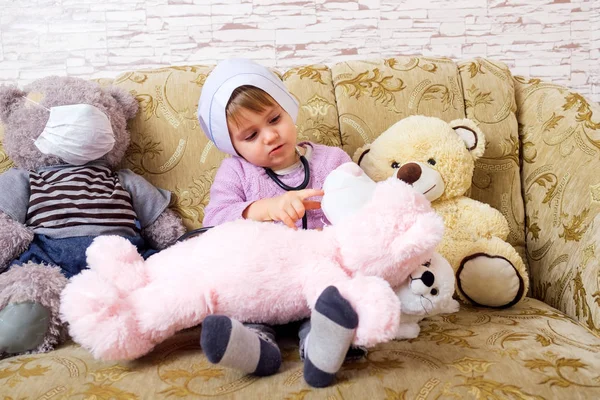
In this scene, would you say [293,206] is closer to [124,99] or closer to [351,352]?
[351,352]

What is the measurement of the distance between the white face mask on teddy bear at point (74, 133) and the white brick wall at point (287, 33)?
51 centimetres

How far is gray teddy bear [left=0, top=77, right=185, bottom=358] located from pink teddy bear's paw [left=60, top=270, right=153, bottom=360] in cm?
28

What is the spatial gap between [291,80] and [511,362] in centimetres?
92

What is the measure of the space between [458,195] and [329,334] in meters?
0.67

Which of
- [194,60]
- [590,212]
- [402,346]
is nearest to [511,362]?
[402,346]

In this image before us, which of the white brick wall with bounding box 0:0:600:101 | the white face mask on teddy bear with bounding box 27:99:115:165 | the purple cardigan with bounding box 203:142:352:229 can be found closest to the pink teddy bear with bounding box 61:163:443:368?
the purple cardigan with bounding box 203:142:352:229

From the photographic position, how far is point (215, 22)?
1627 millimetres

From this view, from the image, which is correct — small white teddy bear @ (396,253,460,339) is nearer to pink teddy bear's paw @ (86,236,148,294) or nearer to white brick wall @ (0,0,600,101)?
pink teddy bear's paw @ (86,236,148,294)

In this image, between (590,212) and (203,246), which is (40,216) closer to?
(203,246)

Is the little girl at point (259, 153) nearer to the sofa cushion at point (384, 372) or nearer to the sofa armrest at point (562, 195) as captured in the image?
the sofa cushion at point (384, 372)

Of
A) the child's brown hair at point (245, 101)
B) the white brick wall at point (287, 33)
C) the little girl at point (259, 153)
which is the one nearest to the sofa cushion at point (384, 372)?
the little girl at point (259, 153)

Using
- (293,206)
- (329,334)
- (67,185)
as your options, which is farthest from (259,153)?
(329,334)

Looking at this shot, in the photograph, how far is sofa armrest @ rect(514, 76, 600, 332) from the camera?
1.10 meters

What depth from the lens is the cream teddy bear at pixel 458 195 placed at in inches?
44.3
